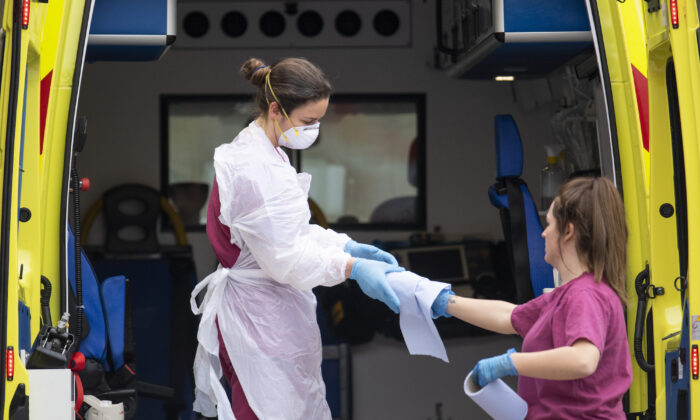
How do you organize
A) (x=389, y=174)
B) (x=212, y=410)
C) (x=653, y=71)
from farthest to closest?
(x=389, y=174), (x=212, y=410), (x=653, y=71)

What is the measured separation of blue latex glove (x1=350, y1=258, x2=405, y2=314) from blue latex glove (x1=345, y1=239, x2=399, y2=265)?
7.2 inches

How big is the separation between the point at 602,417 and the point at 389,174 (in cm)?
454

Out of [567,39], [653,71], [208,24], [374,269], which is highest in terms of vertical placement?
[208,24]

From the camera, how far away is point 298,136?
3.15 meters

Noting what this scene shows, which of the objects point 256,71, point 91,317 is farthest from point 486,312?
point 91,317

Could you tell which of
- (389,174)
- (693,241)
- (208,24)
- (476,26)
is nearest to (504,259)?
(389,174)

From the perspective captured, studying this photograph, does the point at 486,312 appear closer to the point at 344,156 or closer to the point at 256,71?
the point at 256,71

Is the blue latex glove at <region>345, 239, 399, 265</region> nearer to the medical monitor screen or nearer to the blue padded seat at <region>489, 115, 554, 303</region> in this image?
the blue padded seat at <region>489, 115, 554, 303</region>

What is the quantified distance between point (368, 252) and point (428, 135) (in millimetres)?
3493

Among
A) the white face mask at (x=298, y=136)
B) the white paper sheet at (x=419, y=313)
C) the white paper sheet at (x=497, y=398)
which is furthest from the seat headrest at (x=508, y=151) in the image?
the white paper sheet at (x=497, y=398)

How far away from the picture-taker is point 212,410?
3406 millimetres

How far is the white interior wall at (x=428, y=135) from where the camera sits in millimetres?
6512

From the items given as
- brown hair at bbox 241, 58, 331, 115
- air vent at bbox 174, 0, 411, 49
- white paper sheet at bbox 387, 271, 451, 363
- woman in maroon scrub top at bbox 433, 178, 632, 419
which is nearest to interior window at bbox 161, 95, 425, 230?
air vent at bbox 174, 0, 411, 49

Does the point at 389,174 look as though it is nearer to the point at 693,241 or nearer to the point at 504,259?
the point at 504,259
